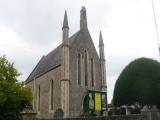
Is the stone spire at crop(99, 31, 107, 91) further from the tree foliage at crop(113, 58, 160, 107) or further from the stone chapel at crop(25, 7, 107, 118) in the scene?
the tree foliage at crop(113, 58, 160, 107)

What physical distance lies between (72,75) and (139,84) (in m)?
12.1

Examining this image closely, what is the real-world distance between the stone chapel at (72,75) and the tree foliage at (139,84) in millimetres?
8390

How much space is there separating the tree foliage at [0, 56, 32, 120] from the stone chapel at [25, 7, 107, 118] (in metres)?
11.4

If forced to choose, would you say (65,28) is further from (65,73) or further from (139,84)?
(139,84)

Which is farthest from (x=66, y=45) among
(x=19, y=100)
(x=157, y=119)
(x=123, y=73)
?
(x=157, y=119)

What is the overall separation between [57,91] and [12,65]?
44.0 ft

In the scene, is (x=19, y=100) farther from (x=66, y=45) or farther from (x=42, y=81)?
(x=42, y=81)

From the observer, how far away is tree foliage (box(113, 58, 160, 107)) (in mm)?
24609

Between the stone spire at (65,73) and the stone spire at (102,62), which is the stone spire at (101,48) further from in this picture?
the stone spire at (65,73)

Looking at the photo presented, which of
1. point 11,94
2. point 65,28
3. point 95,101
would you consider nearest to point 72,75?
point 95,101

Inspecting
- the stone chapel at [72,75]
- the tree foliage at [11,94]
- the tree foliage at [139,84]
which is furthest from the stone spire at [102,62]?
the tree foliage at [11,94]

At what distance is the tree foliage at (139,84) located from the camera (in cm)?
2461

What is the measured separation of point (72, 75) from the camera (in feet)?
117

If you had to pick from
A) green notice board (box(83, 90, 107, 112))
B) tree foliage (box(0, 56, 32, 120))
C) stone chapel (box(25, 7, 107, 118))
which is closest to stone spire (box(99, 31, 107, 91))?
stone chapel (box(25, 7, 107, 118))
